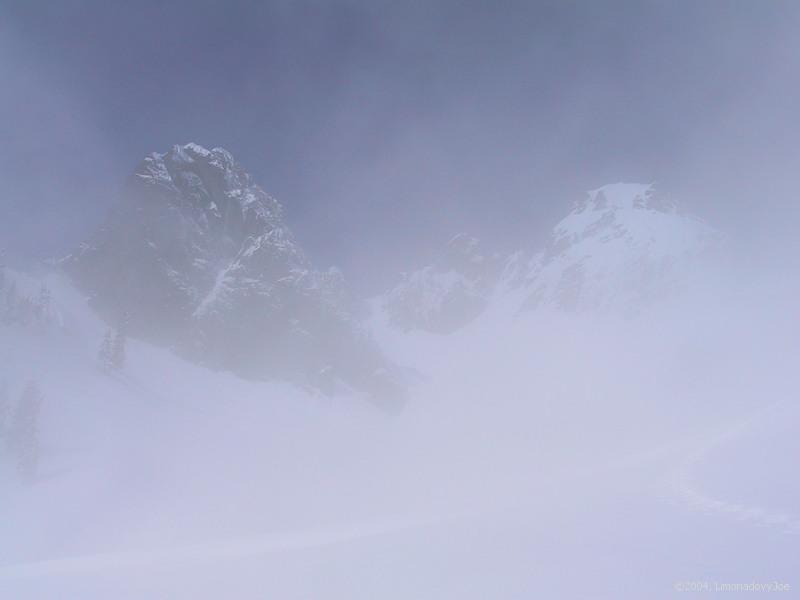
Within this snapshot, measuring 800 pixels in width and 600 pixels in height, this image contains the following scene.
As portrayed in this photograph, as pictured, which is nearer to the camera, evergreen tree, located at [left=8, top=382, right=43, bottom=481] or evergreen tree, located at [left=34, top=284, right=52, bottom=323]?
evergreen tree, located at [left=8, top=382, right=43, bottom=481]

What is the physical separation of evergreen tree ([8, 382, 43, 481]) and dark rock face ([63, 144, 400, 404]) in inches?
1340

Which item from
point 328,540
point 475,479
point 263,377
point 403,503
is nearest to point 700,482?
point 328,540

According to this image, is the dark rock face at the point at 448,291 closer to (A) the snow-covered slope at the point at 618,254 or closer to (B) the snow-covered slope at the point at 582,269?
(B) the snow-covered slope at the point at 582,269

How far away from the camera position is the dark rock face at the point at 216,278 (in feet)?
251

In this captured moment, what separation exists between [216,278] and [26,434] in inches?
1935

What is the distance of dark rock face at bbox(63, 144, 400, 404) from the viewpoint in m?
76.5

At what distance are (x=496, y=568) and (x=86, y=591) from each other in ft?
29.4

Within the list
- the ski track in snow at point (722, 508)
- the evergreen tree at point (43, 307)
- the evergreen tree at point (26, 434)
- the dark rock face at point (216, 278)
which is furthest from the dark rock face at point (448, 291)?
the ski track in snow at point (722, 508)

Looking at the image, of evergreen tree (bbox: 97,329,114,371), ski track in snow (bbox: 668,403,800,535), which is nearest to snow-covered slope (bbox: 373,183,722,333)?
evergreen tree (bbox: 97,329,114,371)

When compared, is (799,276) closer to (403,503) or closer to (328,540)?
(403,503)

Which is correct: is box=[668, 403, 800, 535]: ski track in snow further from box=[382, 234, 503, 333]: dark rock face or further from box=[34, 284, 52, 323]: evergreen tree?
box=[382, 234, 503, 333]: dark rock face

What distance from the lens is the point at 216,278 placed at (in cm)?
8494

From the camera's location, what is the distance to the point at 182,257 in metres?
81.6

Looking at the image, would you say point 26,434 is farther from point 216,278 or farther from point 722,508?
point 216,278
